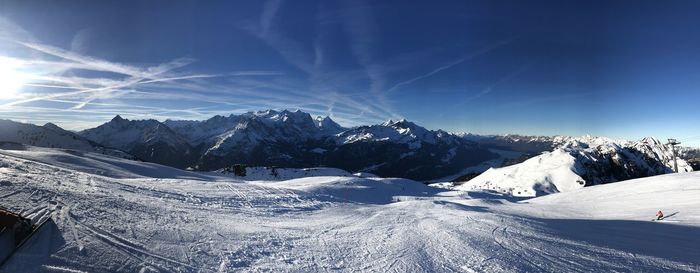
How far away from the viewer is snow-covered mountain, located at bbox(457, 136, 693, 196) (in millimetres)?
88812

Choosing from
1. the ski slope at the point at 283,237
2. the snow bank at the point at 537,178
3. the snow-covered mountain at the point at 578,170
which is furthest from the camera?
the snow-covered mountain at the point at 578,170

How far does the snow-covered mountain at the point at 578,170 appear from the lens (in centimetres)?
8881

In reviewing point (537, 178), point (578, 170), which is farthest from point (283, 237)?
point (578, 170)

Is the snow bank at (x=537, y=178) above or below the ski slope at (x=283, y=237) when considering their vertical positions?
above

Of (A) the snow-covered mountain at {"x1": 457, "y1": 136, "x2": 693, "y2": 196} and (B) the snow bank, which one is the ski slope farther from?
(A) the snow-covered mountain at {"x1": 457, "y1": 136, "x2": 693, "y2": 196}

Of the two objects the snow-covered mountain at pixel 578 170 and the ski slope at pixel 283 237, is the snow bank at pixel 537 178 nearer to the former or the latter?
the snow-covered mountain at pixel 578 170

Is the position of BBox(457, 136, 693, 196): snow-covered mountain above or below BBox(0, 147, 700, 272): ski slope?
above

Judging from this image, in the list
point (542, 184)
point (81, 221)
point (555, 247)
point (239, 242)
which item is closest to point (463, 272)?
point (555, 247)

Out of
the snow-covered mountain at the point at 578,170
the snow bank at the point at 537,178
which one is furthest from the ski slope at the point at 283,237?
the snow-covered mountain at the point at 578,170

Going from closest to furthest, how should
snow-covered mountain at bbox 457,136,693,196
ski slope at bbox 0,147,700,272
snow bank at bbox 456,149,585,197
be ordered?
1. ski slope at bbox 0,147,700,272
2. snow bank at bbox 456,149,585,197
3. snow-covered mountain at bbox 457,136,693,196

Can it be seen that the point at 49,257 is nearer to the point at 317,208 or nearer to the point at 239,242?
the point at 239,242

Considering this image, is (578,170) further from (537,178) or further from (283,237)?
(283,237)

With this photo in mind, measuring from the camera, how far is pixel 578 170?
92312 mm

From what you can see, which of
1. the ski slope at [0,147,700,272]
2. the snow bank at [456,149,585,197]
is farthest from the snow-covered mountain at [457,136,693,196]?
the ski slope at [0,147,700,272]
